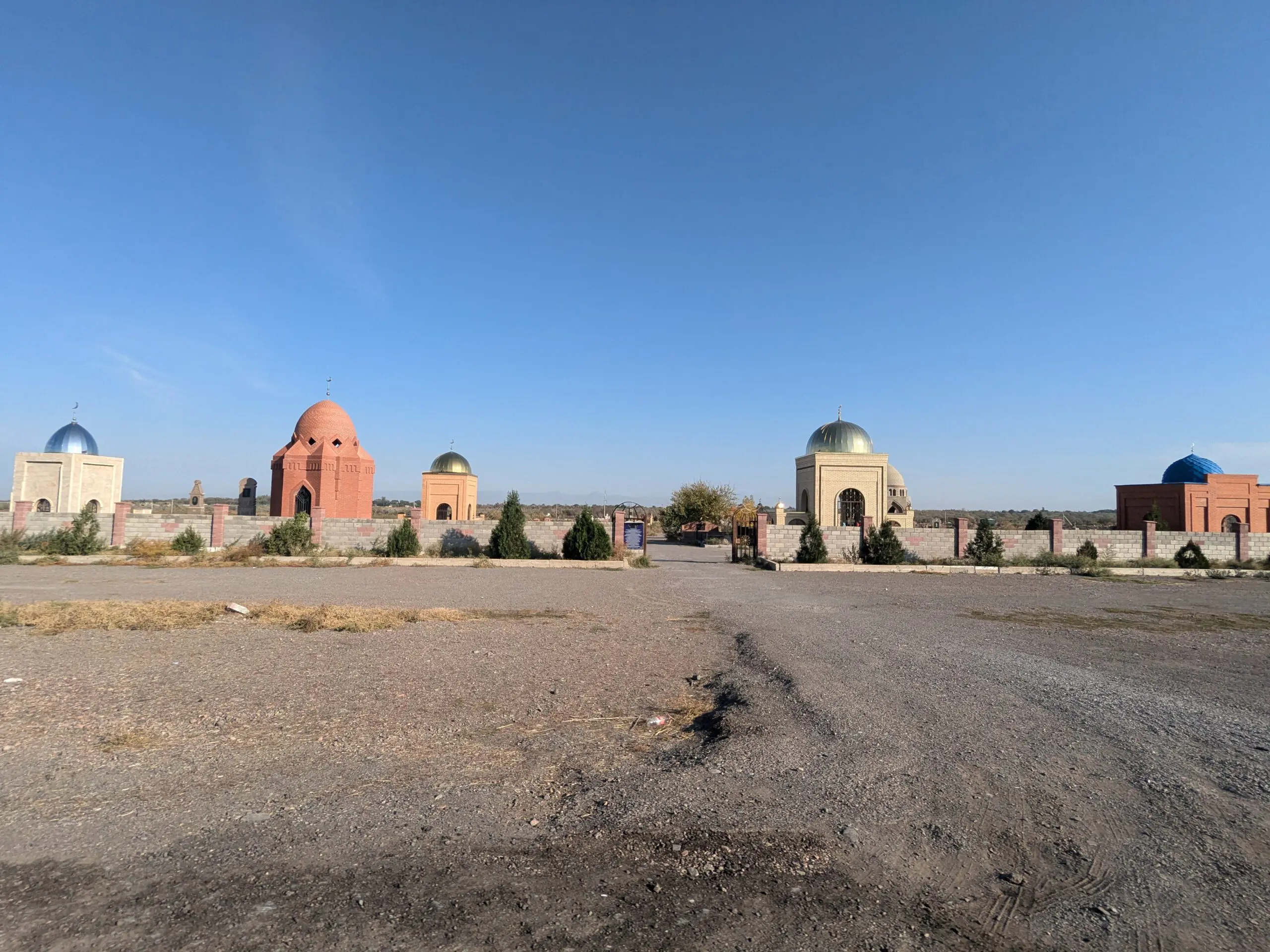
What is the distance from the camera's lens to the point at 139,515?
78.6ft

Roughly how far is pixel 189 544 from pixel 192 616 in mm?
15491

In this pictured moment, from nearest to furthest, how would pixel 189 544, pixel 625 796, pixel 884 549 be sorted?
pixel 625 796 < pixel 189 544 < pixel 884 549

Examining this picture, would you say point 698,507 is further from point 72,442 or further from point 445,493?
point 72,442

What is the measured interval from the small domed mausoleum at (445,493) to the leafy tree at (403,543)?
658 inches

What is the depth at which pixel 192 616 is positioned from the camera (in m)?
9.55

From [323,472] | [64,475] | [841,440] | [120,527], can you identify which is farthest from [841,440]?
[64,475]

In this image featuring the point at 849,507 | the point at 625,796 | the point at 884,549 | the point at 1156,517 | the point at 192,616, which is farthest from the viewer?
the point at 849,507

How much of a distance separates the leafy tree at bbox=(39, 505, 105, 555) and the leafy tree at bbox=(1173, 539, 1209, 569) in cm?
3527

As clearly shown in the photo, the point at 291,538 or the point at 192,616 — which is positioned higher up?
the point at 291,538

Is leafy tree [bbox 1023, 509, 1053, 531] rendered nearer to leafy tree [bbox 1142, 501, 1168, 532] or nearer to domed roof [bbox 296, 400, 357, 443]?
leafy tree [bbox 1142, 501, 1168, 532]

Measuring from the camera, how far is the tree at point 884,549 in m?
23.4

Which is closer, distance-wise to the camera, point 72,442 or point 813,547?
point 813,547

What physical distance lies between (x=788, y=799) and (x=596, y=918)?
1468 millimetres

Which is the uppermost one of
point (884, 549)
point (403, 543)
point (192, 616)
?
point (884, 549)
